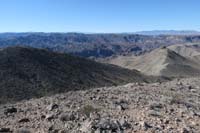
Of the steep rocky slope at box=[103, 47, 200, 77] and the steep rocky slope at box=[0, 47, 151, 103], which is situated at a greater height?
the steep rocky slope at box=[0, 47, 151, 103]

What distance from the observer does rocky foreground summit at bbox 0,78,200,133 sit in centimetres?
1004

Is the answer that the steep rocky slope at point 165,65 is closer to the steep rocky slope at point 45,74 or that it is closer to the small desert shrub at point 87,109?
the steep rocky slope at point 45,74

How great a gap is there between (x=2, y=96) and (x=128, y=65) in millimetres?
106840

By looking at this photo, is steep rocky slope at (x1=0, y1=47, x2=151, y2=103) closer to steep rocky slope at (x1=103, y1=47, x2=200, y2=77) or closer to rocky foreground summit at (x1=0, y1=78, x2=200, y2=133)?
rocky foreground summit at (x1=0, y1=78, x2=200, y2=133)

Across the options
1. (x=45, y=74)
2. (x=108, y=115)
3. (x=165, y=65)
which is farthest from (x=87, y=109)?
(x=165, y=65)

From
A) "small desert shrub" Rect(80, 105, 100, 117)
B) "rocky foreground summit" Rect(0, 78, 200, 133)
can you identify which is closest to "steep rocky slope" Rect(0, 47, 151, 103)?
"rocky foreground summit" Rect(0, 78, 200, 133)

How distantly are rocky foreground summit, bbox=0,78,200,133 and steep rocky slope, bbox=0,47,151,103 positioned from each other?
24986 millimetres

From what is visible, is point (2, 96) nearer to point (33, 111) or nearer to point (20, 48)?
point (20, 48)

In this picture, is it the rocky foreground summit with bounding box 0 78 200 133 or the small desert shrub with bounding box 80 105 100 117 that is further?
the small desert shrub with bounding box 80 105 100 117

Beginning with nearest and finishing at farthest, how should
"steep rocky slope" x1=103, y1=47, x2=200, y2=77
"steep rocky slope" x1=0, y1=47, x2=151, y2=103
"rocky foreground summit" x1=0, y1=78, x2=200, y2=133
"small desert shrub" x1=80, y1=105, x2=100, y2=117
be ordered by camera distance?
"rocky foreground summit" x1=0, y1=78, x2=200, y2=133
"small desert shrub" x1=80, y1=105, x2=100, y2=117
"steep rocky slope" x1=0, y1=47, x2=151, y2=103
"steep rocky slope" x1=103, y1=47, x2=200, y2=77

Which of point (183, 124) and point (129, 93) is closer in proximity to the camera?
point (183, 124)

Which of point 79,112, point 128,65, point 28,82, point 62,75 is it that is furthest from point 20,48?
point 128,65

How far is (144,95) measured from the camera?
1544 centimetres

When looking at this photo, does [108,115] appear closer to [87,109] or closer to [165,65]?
[87,109]
